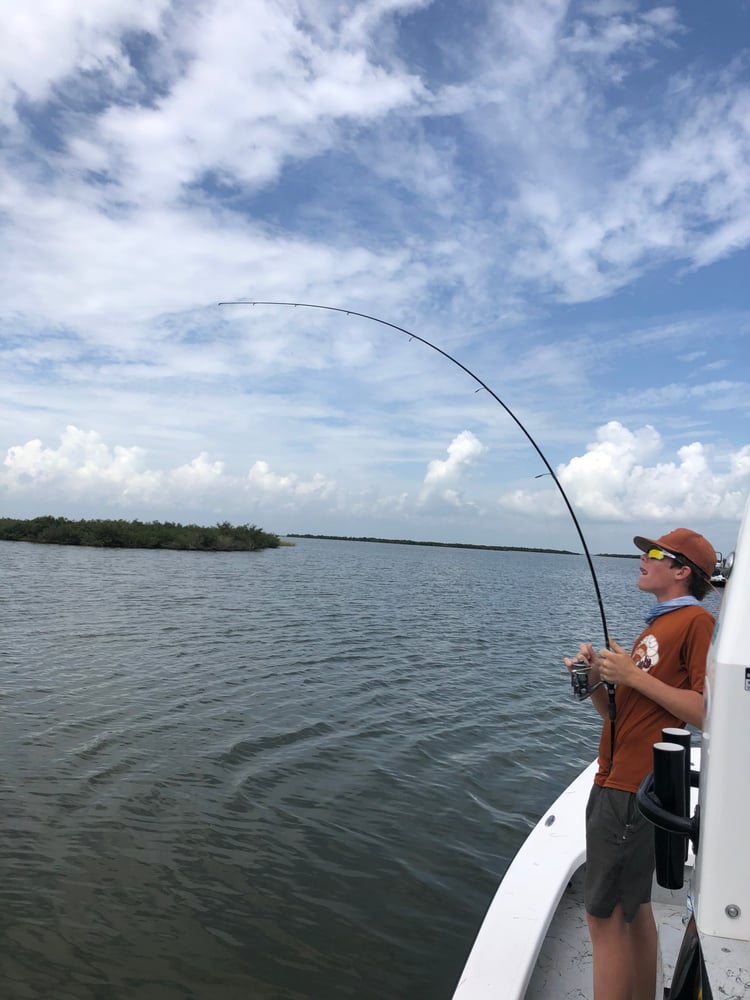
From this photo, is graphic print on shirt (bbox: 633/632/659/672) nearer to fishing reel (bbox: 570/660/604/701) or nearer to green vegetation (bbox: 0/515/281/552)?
fishing reel (bbox: 570/660/604/701)

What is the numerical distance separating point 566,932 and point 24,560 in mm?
37677

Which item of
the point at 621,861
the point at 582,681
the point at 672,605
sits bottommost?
the point at 621,861

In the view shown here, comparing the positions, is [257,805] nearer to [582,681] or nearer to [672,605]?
[582,681]

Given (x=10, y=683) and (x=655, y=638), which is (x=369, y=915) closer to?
(x=655, y=638)

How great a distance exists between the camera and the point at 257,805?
660cm

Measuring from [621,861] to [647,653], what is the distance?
2.47 ft

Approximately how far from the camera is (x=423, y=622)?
68.9ft

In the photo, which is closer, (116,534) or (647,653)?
(647,653)

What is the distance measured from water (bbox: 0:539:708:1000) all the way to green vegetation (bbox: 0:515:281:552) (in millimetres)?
46617

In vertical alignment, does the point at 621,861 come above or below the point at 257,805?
above

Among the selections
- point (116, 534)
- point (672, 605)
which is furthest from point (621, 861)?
point (116, 534)

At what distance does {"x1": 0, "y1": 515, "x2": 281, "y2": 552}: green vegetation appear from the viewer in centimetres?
5962

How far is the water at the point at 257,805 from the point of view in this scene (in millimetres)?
4367

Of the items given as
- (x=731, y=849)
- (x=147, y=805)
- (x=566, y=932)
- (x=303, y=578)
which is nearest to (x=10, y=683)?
(x=147, y=805)
